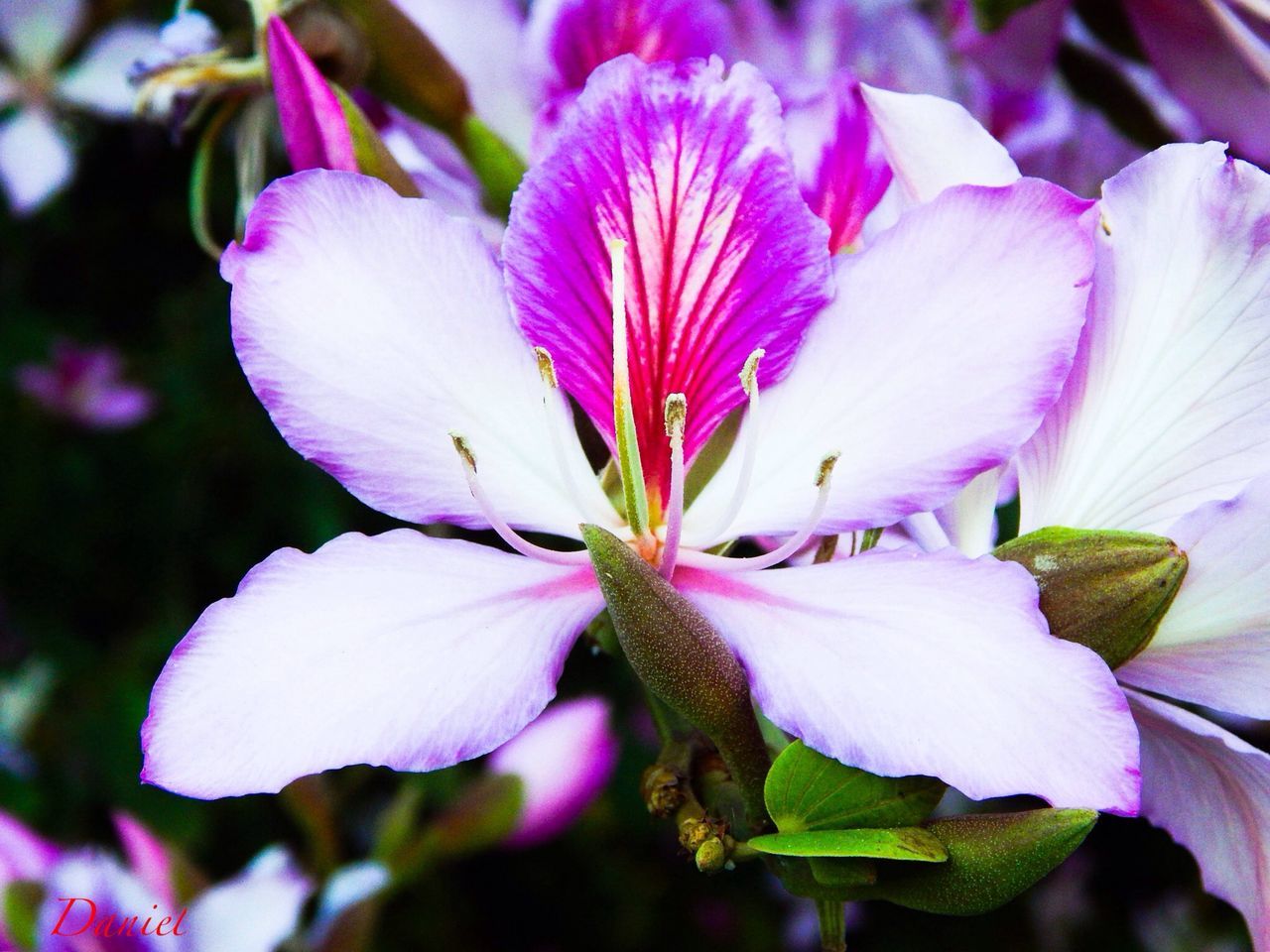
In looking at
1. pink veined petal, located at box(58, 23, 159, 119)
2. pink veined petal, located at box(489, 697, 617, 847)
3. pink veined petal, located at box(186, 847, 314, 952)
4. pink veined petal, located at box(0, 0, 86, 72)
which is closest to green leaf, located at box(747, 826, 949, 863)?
pink veined petal, located at box(186, 847, 314, 952)

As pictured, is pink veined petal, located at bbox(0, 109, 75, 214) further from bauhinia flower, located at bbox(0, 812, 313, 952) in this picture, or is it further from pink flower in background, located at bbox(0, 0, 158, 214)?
bauhinia flower, located at bbox(0, 812, 313, 952)

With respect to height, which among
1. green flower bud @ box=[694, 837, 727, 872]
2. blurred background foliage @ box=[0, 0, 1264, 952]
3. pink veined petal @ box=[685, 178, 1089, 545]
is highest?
pink veined petal @ box=[685, 178, 1089, 545]

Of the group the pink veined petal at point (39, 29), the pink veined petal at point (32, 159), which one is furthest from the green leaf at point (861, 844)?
the pink veined petal at point (39, 29)

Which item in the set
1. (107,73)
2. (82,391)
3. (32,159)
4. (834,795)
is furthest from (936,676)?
(82,391)

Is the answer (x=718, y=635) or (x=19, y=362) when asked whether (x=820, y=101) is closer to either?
(x=718, y=635)

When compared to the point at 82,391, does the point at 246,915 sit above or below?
above
